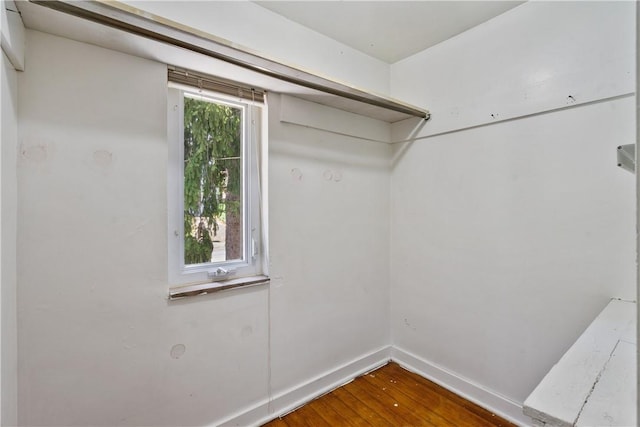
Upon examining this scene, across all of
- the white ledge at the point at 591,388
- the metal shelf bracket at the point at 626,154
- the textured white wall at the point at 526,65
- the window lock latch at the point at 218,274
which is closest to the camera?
the white ledge at the point at 591,388

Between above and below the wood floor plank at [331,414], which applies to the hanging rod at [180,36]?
above

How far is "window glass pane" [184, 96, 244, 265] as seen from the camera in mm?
1653

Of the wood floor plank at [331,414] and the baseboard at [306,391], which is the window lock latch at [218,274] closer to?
the baseboard at [306,391]

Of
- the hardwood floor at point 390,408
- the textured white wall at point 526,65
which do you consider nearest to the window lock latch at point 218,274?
the hardwood floor at point 390,408

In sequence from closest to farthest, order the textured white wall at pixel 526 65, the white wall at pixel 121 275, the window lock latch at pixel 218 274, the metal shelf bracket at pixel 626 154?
the metal shelf bracket at pixel 626 154 → the white wall at pixel 121 275 → the textured white wall at pixel 526 65 → the window lock latch at pixel 218 274

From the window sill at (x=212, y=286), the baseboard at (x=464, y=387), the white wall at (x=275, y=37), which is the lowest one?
the baseboard at (x=464, y=387)

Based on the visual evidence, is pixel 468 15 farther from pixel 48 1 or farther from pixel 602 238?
pixel 48 1

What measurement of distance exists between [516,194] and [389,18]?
136cm

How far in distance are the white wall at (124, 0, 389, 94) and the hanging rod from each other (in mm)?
58

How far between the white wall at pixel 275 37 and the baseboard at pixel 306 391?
198 centimetres

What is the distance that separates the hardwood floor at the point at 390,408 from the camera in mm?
1771

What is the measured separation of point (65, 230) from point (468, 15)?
2497 millimetres

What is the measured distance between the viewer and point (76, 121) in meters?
1.26

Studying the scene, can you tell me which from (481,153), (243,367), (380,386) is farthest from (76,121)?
(380,386)
